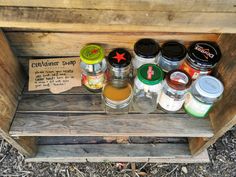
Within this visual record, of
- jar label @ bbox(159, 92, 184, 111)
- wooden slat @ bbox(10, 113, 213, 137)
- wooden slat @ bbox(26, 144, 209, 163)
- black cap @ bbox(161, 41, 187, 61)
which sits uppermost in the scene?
black cap @ bbox(161, 41, 187, 61)

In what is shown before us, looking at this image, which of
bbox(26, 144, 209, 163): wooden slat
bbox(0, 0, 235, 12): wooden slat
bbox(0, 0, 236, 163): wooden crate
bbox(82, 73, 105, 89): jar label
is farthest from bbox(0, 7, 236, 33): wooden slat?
bbox(26, 144, 209, 163): wooden slat

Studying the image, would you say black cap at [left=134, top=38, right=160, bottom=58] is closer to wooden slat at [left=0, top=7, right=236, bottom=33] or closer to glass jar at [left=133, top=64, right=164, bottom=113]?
glass jar at [left=133, top=64, right=164, bottom=113]

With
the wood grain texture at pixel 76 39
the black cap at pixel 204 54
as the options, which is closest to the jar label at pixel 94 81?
the wood grain texture at pixel 76 39

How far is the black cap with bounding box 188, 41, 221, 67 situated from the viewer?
1.01 metres

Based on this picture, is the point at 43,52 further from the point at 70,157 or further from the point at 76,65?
the point at 70,157

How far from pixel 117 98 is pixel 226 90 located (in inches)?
15.7

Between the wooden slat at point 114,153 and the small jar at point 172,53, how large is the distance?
48 centimetres

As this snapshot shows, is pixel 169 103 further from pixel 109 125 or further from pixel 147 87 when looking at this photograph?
pixel 109 125

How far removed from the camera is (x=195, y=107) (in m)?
1.07

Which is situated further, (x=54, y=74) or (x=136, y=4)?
(x=54, y=74)

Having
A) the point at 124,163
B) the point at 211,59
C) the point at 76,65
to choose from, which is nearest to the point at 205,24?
the point at 211,59

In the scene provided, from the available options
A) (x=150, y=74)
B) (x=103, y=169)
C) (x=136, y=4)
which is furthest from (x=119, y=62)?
(x=103, y=169)

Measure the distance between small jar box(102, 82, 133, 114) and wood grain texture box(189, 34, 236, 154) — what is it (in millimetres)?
336

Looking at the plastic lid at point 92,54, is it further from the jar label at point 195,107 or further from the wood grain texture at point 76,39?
the jar label at point 195,107
